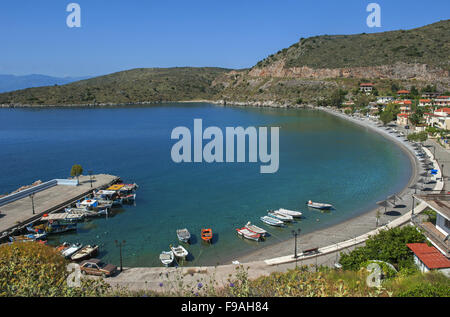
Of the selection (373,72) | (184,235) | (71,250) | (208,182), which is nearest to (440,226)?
(184,235)

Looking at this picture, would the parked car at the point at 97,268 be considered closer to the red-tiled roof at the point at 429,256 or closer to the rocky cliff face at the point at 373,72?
the red-tiled roof at the point at 429,256

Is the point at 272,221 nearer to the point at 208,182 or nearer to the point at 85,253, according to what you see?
the point at 208,182

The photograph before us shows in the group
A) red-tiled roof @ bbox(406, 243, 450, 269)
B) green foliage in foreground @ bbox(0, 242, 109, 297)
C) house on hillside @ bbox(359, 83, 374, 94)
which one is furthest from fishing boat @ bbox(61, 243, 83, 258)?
house on hillside @ bbox(359, 83, 374, 94)

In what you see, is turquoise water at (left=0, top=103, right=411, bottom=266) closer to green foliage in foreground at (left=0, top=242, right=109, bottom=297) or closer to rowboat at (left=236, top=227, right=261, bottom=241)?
rowboat at (left=236, top=227, right=261, bottom=241)

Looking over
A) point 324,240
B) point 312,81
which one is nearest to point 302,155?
point 324,240

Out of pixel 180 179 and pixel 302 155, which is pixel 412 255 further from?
pixel 302 155
